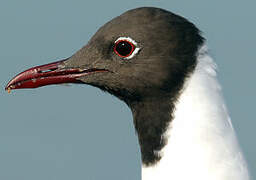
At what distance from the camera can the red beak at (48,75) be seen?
665 cm

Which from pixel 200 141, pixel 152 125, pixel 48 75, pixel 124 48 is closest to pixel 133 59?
pixel 124 48

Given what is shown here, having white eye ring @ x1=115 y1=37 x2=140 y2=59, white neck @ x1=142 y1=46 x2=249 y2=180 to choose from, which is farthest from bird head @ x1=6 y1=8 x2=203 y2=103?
white neck @ x1=142 y1=46 x2=249 y2=180

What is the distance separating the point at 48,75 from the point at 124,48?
99 centimetres

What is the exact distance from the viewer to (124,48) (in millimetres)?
6324

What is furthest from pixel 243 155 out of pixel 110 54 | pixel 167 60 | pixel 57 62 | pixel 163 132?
pixel 57 62

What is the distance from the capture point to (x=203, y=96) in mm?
5852

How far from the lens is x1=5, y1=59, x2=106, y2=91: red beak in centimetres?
665

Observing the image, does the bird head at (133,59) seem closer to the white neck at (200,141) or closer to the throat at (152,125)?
the throat at (152,125)

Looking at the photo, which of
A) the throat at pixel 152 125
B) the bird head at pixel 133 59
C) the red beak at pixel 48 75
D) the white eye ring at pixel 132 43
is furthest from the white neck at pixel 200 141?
the red beak at pixel 48 75

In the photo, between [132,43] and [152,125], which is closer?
[152,125]

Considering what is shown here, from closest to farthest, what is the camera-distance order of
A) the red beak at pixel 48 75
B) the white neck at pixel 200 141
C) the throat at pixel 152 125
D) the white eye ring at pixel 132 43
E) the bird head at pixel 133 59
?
the white neck at pixel 200 141
the throat at pixel 152 125
the bird head at pixel 133 59
the white eye ring at pixel 132 43
the red beak at pixel 48 75

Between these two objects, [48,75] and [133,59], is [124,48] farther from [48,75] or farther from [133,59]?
[48,75]

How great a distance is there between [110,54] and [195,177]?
1.70m

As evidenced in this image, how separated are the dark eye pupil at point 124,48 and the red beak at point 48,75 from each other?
41 centimetres
